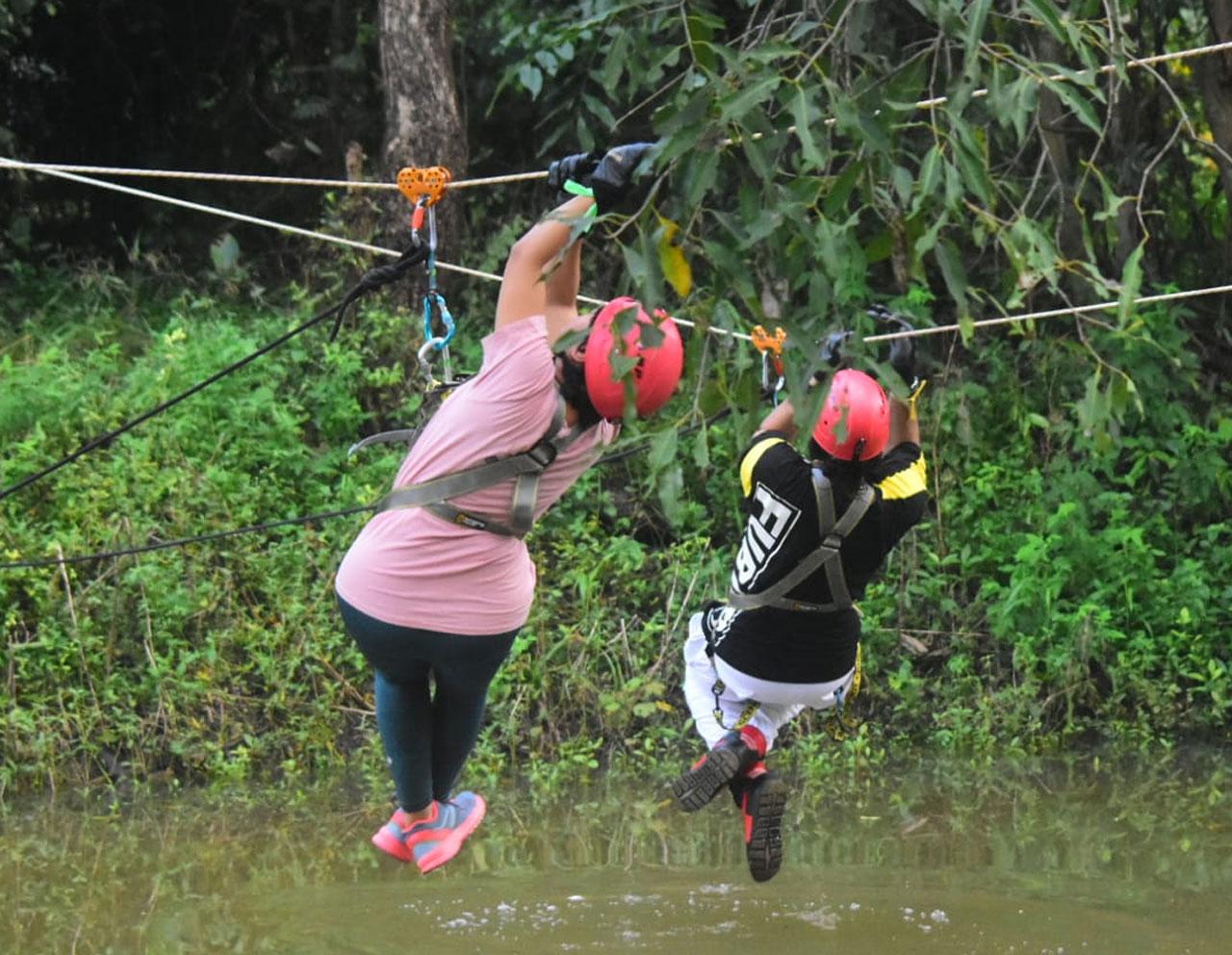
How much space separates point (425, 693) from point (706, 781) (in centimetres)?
122

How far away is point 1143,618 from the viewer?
355 inches

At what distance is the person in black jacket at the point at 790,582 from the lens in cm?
577

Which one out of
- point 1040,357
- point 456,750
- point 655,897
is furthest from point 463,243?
point 456,750

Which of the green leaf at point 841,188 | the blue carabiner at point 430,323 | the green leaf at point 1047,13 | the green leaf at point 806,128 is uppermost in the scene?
the green leaf at point 1047,13

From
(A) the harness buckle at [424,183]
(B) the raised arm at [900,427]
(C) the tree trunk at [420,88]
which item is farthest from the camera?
(C) the tree trunk at [420,88]

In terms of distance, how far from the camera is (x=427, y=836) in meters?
5.13

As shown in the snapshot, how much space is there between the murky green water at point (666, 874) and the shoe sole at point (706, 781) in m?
0.42

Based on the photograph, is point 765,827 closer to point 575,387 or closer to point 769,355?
point 769,355

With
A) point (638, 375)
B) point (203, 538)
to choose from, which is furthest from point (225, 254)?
point (638, 375)

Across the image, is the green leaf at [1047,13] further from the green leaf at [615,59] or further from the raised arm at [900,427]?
the raised arm at [900,427]

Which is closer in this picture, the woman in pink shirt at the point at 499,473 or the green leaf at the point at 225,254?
the woman in pink shirt at the point at 499,473

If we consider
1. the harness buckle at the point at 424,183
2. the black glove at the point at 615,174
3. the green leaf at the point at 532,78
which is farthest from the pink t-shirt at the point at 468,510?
the green leaf at the point at 532,78

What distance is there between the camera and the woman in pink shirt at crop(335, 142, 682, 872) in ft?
14.9

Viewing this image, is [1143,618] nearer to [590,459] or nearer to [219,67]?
[590,459]
